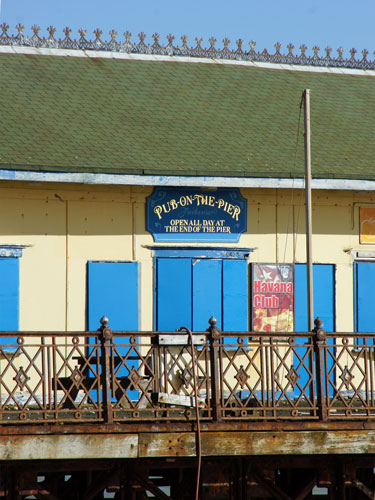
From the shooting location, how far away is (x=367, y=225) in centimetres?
1570

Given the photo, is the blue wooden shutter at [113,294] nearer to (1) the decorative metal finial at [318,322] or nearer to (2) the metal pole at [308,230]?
(2) the metal pole at [308,230]

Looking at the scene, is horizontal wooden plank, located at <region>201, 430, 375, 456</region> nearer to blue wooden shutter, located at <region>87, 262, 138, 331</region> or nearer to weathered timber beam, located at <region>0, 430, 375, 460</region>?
weathered timber beam, located at <region>0, 430, 375, 460</region>

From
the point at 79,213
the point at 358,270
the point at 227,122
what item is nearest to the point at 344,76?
the point at 227,122

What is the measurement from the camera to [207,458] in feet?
Answer: 37.7

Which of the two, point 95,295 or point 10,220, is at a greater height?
point 10,220

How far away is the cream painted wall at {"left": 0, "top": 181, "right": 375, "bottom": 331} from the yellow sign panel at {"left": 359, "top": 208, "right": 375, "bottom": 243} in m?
0.46

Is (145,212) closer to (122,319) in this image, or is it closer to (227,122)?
(122,319)

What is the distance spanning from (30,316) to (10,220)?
1474 mm

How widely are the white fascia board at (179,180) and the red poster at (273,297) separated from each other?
136cm

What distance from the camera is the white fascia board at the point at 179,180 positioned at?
14.0 meters

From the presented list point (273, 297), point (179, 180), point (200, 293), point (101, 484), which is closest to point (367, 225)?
point (273, 297)

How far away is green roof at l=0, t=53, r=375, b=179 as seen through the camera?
14.9 metres

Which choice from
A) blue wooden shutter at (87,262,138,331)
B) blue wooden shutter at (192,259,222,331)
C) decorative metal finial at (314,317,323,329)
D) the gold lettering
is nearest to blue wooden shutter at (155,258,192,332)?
blue wooden shutter at (192,259,222,331)

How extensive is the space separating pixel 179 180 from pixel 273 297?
8.09 feet
